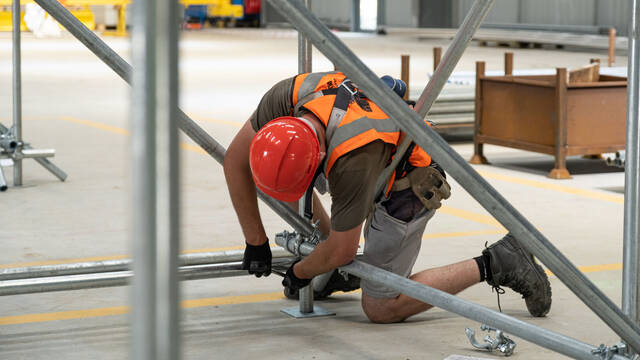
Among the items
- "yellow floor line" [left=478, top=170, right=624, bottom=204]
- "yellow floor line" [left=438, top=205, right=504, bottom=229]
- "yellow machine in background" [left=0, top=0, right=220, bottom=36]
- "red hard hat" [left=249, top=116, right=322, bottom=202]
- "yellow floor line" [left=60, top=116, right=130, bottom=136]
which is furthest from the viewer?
"yellow machine in background" [left=0, top=0, right=220, bottom=36]

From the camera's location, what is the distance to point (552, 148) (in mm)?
9539

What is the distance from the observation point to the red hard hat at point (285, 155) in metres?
4.17

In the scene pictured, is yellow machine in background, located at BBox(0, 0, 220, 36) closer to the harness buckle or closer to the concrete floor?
the concrete floor

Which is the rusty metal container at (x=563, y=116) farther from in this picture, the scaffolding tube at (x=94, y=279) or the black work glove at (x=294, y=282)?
the black work glove at (x=294, y=282)

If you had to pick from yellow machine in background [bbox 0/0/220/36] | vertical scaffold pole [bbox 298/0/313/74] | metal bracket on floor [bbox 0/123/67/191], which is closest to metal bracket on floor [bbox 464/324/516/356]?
vertical scaffold pole [bbox 298/0/313/74]

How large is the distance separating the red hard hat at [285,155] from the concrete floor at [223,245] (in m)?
0.59

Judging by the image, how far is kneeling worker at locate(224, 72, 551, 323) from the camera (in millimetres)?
4230

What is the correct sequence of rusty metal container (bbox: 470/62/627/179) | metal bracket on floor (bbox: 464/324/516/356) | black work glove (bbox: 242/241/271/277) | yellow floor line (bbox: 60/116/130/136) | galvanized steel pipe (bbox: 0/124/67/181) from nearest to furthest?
1. metal bracket on floor (bbox: 464/324/516/356)
2. black work glove (bbox: 242/241/271/277)
3. galvanized steel pipe (bbox: 0/124/67/181)
4. rusty metal container (bbox: 470/62/627/179)
5. yellow floor line (bbox: 60/116/130/136)

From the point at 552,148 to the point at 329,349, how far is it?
549 centimetres

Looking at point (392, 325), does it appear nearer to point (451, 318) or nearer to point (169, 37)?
point (451, 318)

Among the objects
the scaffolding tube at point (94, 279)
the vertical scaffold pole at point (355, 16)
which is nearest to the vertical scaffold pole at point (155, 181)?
the scaffolding tube at point (94, 279)

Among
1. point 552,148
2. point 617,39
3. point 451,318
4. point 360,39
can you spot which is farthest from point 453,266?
point 360,39

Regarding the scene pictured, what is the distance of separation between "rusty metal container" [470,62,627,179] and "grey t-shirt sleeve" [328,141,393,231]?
548 centimetres

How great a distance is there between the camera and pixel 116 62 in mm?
4445
